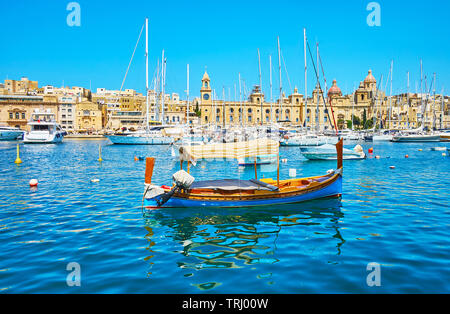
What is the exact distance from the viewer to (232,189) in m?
13.9

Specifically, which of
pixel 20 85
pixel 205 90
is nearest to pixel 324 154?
pixel 205 90

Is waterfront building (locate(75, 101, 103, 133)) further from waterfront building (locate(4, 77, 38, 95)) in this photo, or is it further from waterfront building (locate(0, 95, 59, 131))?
waterfront building (locate(4, 77, 38, 95))

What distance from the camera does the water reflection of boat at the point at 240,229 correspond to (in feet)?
29.3

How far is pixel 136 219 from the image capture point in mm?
12664

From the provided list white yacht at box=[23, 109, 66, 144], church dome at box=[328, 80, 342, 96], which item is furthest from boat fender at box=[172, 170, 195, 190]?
church dome at box=[328, 80, 342, 96]

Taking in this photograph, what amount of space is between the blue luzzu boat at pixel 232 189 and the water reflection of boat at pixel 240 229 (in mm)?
Answer: 284

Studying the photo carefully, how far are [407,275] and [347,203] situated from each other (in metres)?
7.43

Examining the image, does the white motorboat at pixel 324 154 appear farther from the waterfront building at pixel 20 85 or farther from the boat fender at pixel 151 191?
the waterfront building at pixel 20 85

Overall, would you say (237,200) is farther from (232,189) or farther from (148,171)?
(148,171)

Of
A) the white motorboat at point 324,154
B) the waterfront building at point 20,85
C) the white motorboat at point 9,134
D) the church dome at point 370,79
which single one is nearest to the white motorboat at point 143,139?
the white motorboat at point 9,134

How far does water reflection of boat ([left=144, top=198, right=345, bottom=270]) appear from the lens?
8.93m

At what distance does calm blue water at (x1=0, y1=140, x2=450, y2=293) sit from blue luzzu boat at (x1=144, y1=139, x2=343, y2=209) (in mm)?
421
